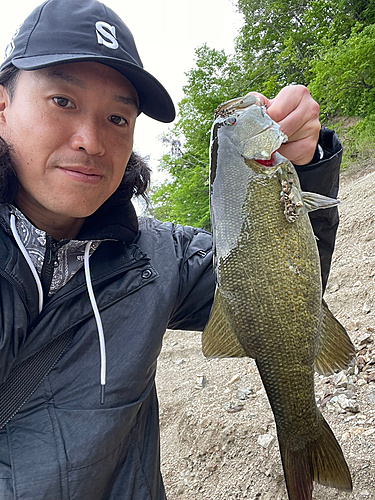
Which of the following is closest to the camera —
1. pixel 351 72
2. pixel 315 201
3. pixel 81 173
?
pixel 315 201

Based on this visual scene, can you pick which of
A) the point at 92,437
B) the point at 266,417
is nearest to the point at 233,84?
the point at 266,417

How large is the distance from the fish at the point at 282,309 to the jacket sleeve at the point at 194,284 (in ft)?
1.49

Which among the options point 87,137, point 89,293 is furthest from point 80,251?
point 87,137

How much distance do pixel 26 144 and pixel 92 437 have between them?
4.26ft

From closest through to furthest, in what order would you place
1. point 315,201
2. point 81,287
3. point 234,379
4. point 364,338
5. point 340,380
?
point 315,201 → point 81,287 → point 340,380 → point 364,338 → point 234,379

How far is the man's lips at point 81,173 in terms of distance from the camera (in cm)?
153

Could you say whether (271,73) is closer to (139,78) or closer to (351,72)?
(351,72)

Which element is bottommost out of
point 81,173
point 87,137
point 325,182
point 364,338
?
point 364,338

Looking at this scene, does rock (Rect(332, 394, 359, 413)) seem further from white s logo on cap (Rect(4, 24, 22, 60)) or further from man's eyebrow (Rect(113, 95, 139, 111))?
white s logo on cap (Rect(4, 24, 22, 60))

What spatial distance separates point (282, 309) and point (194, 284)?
63 centimetres

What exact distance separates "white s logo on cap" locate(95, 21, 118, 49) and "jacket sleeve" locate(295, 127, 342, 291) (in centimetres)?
102

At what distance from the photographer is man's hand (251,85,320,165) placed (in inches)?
57.8

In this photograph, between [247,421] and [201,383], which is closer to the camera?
[247,421]

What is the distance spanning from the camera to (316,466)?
4.73 ft
